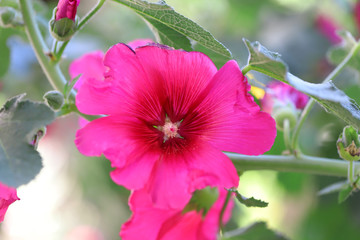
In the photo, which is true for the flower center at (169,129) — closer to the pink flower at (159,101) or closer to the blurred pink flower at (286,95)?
the pink flower at (159,101)

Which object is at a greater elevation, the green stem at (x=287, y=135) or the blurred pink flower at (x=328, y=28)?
the green stem at (x=287, y=135)

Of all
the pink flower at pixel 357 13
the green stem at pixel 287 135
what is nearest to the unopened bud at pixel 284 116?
the green stem at pixel 287 135

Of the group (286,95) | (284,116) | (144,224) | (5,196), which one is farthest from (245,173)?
(5,196)

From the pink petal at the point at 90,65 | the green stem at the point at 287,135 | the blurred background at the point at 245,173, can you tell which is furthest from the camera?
the blurred background at the point at 245,173

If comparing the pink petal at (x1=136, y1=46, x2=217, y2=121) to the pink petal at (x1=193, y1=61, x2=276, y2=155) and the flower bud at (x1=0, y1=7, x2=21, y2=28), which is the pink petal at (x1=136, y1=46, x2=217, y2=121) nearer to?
the pink petal at (x1=193, y1=61, x2=276, y2=155)

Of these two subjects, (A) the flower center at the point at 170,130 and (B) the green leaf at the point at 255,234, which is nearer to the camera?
(A) the flower center at the point at 170,130

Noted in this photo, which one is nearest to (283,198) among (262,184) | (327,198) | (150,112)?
(262,184)

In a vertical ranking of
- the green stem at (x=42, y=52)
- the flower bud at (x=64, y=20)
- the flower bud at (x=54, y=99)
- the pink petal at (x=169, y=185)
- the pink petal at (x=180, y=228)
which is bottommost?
the pink petal at (x=180, y=228)
